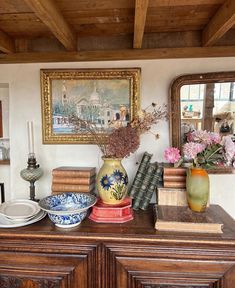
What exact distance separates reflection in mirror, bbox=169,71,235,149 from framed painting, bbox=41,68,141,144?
26 cm

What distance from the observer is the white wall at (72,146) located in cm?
157

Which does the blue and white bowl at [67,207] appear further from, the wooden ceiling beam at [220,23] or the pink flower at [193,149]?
the wooden ceiling beam at [220,23]

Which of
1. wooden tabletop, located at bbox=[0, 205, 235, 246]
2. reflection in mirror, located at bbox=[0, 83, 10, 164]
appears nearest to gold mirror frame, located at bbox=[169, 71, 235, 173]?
wooden tabletop, located at bbox=[0, 205, 235, 246]

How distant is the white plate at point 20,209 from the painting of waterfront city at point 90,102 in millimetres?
503

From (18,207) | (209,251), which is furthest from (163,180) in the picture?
(18,207)

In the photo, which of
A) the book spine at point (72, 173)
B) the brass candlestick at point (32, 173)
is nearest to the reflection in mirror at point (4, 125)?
the brass candlestick at point (32, 173)

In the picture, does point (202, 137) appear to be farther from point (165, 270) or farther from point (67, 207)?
point (67, 207)

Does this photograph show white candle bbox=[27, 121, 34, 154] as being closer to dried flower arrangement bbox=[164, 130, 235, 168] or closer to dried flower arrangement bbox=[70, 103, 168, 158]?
dried flower arrangement bbox=[70, 103, 168, 158]

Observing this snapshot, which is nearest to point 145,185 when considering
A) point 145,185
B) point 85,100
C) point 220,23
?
point 145,185

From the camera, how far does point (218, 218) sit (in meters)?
1.22

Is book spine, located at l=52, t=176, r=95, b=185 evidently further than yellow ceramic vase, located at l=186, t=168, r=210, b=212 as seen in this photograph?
Yes

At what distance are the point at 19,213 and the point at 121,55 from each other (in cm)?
113

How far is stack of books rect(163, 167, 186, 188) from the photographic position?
1.39 metres

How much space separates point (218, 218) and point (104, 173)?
24.6 inches
